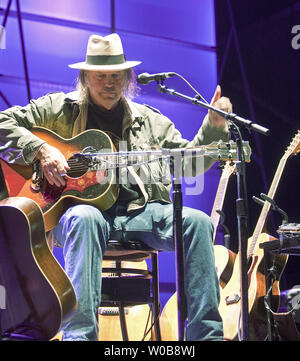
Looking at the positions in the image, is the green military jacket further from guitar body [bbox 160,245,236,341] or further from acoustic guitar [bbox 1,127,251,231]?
guitar body [bbox 160,245,236,341]

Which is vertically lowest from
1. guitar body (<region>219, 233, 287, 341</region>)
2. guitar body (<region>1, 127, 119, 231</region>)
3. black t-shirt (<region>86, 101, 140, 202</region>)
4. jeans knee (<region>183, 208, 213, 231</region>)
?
guitar body (<region>219, 233, 287, 341</region>)

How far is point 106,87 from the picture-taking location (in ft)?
10.5

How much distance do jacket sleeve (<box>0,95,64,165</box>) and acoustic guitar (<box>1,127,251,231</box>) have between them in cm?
7

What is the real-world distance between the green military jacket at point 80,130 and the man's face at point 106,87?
95 millimetres

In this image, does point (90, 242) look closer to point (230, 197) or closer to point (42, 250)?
point (42, 250)

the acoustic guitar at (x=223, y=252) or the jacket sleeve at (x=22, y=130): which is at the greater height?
the jacket sleeve at (x=22, y=130)

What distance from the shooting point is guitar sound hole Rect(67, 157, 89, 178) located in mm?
2990

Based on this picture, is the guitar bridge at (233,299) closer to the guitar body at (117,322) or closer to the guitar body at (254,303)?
the guitar body at (254,303)

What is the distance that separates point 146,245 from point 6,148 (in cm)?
87

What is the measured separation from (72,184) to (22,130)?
39 cm

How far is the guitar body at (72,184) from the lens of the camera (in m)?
2.92

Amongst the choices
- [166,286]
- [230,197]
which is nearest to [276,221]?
[230,197]

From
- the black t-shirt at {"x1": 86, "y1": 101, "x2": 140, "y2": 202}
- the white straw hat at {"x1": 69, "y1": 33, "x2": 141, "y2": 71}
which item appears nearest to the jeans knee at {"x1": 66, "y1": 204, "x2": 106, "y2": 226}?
the black t-shirt at {"x1": 86, "y1": 101, "x2": 140, "y2": 202}

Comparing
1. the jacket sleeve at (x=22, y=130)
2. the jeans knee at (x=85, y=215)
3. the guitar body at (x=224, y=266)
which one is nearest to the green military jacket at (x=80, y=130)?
the jacket sleeve at (x=22, y=130)
